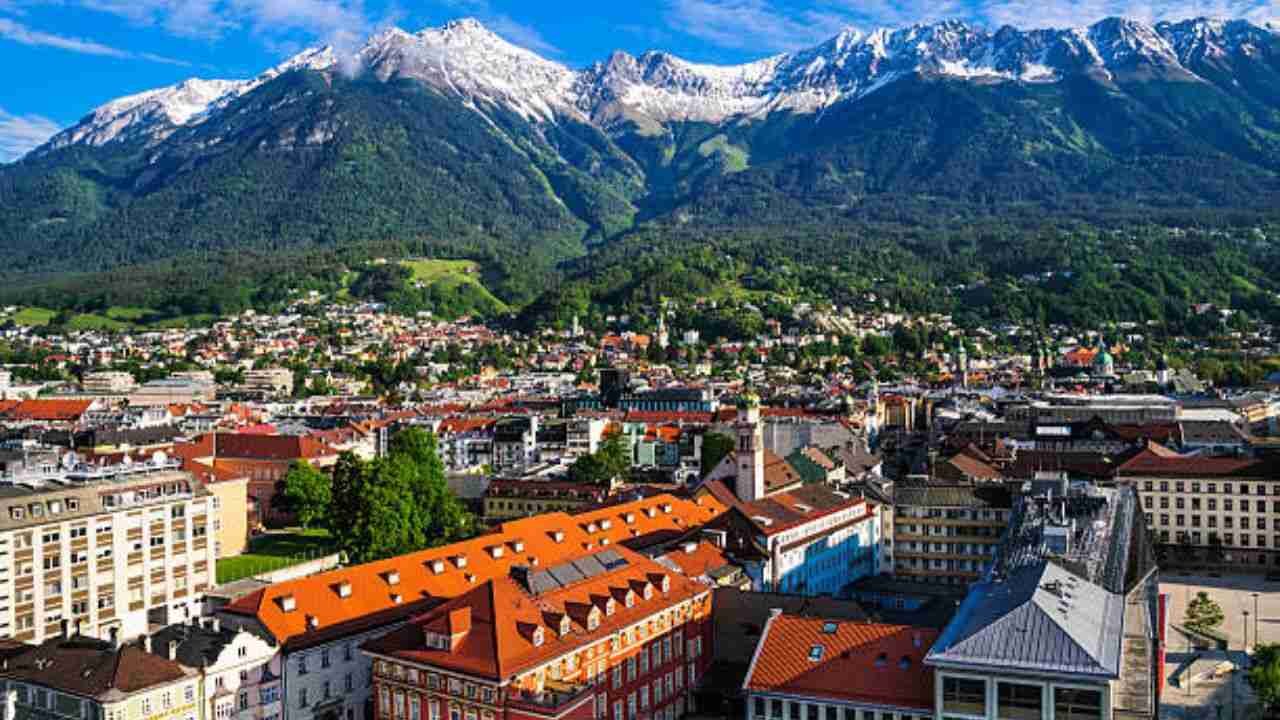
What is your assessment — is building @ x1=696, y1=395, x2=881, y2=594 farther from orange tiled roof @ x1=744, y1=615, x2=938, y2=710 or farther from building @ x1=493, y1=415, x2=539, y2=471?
building @ x1=493, y1=415, x2=539, y2=471

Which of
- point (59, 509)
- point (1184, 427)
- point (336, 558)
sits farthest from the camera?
point (1184, 427)

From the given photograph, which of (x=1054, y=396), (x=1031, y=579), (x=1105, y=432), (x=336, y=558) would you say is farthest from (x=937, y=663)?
(x=1054, y=396)

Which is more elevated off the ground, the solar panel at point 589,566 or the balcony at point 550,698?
the solar panel at point 589,566

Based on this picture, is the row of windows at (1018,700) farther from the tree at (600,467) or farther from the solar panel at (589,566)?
the tree at (600,467)

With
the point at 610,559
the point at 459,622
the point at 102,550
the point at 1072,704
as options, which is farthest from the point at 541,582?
the point at 102,550

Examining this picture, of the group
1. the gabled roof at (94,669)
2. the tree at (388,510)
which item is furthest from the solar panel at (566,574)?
the tree at (388,510)

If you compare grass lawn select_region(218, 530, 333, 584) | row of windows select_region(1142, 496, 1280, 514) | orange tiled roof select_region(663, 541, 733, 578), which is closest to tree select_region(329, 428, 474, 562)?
grass lawn select_region(218, 530, 333, 584)

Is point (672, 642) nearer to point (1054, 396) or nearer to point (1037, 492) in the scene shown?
point (1037, 492)
